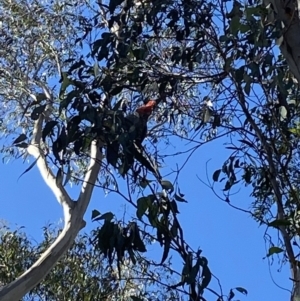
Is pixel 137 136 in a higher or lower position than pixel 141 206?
higher

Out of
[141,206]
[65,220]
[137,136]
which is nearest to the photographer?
[141,206]

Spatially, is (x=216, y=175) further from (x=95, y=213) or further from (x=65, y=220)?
(x=65, y=220)

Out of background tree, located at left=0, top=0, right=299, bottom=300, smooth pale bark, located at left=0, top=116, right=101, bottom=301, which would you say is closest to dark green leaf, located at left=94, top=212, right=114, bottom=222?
background tree, located at left=0, top=0, right=299, bottom=300

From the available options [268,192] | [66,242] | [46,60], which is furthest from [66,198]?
[268,192]

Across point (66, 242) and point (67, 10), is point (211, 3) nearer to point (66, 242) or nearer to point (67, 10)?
point (66, 242)

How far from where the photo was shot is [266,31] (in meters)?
2.87

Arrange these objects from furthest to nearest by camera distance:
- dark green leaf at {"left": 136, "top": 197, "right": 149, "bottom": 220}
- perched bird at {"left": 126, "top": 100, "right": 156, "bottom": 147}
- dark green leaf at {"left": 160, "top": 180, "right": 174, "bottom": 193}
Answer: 1. perched bird at {"left": 126, "top": 100, "right": 156, "bottom": 147}
2. dark green leaf at {"left": 160, "top": 180, "right": 174, "bottom": 193}
3. dark green leaf at {"left": 136, "top": 197, "right": 149, "bottom": 220}

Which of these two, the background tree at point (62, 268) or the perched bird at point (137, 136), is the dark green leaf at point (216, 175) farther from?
the background tree at point (62, 268)

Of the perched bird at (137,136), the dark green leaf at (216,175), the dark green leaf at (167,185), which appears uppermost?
the dark green leaf at (216,175)

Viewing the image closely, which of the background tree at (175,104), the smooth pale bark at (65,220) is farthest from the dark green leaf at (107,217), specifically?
the smooth pale bark at (65,220)

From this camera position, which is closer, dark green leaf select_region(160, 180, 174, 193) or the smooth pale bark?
dark green leaf select_region(160, 180, 174, 193)

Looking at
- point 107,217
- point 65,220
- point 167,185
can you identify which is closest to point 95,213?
point 107,217

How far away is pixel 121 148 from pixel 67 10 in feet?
14.2

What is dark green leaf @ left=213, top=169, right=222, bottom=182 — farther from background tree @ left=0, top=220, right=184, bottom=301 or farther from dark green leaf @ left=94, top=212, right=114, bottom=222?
background tree @ left=0, top=220, right=184, bottom=301
